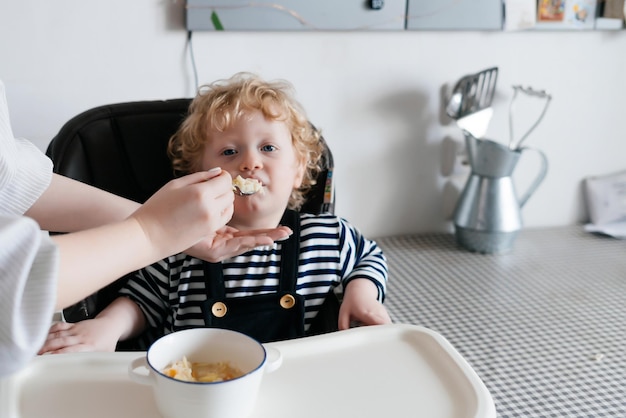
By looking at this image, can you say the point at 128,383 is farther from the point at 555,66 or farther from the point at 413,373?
the point at 555,66

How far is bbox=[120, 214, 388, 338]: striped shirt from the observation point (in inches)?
45.8

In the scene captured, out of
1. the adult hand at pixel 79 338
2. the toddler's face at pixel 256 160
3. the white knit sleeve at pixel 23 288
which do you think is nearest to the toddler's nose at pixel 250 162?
the toddler's face at pixel 256 160

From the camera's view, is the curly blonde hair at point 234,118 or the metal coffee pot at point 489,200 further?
the metal coffee pot at point 489,200

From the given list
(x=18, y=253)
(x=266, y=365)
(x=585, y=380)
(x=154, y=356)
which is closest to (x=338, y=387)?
(x=266, y=365)

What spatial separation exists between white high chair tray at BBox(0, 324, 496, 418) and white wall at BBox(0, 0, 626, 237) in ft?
3.27

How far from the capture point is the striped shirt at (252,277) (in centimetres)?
116

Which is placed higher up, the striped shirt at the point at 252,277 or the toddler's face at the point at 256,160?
the toddler's face at the point at 256,160

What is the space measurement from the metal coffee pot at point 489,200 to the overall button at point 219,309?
1113 mm

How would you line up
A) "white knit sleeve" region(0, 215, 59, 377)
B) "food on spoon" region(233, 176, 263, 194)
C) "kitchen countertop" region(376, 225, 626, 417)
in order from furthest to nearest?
1. "kitchen countertop" region(376, 225, 626, 417)
2. "food on spoon" region(233, 176, 263, 194)
3. "white knit sleeve" region(0, 215, 59, 377)

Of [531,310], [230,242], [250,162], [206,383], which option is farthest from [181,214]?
[531,310]

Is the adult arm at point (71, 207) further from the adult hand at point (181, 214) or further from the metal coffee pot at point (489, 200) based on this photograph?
the metal coffee pot at point (489, 200)

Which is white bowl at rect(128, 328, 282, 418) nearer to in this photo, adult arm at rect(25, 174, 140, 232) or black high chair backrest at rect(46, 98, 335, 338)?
adult arm at rect(25, 174, 140, 232)

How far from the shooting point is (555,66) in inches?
85.7

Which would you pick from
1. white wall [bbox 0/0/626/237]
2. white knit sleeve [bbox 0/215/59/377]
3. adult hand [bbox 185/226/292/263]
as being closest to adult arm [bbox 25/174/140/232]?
adult hand [bbox 185/226/292/263]
